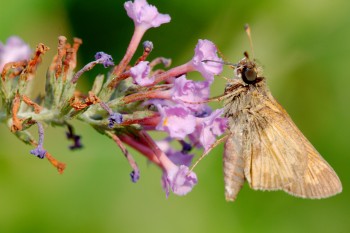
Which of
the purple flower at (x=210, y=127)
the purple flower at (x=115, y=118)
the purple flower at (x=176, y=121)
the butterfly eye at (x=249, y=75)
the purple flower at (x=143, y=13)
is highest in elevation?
the butterfly eye at (x=249, y=75)

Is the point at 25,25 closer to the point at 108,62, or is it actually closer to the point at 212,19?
the point at 212,19

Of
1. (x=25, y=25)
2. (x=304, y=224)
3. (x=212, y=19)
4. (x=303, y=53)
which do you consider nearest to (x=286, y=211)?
(x=304, y=224)

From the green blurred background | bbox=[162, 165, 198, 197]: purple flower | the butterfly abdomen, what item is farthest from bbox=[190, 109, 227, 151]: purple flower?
the green blurred background

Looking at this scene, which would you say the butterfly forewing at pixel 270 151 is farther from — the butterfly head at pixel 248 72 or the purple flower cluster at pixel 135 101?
the purple flower cluster at pixel 135 101

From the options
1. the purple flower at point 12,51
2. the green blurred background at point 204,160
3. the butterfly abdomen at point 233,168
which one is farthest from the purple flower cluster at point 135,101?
the green blurred background at point 204,160

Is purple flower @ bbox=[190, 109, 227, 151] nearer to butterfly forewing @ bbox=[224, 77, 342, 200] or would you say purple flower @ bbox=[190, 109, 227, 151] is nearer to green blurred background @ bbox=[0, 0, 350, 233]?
butterfly forewing @ bbox=[224, 77, 342, 200]

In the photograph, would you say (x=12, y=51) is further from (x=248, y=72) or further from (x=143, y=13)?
(x=248, y=72)
